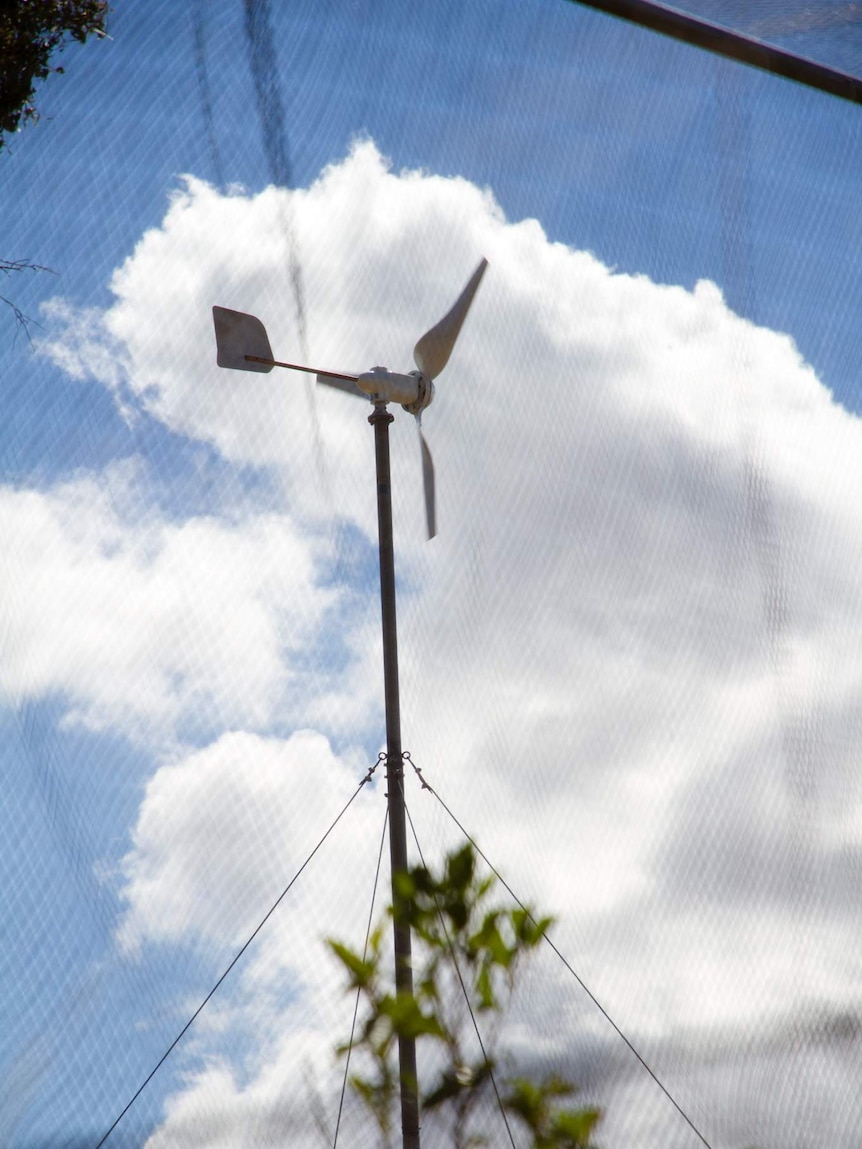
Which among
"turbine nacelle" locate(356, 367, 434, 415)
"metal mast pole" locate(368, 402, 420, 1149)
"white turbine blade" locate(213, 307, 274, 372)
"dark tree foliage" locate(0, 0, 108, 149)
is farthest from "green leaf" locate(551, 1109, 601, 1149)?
"dark tree foliage" locate(0, 0, 108, 149)

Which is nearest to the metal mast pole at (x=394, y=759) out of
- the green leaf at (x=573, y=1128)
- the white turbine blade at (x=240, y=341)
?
the white turbine blade at (x=240, y=341)

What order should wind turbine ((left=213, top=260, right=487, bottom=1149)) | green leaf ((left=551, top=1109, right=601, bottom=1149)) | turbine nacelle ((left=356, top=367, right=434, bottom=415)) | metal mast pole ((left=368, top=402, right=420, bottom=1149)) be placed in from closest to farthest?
green leaf ((left=551, top=1109, right=601, bottom=1149)) < metal mast pole ((left=368, top=402, right=420, bottom=1149)) < wind turbine ((left=213, top=260, right=487, bottom=1149)) < turbine nacelle ((left=356, top=367, right=434, bottom=415))

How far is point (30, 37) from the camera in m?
5.18

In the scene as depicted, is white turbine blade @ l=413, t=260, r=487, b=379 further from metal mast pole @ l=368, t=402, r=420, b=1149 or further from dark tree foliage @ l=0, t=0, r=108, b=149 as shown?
dark tree foliage @ l=0, t=0, r=108, b=149

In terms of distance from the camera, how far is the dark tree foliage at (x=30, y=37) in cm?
511

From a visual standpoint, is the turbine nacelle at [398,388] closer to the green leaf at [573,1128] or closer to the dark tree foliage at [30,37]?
the dark tree foliage at [30,37]

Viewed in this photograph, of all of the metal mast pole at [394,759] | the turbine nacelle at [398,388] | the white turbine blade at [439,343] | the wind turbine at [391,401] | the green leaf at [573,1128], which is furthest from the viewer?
the white turbine blade at [439,343]

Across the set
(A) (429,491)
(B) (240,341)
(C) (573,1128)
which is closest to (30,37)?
(B) (240,341)

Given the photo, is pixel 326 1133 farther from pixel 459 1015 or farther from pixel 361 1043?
pixel 459 1015

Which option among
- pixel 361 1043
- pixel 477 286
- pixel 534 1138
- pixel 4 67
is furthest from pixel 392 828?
pixel 4 67

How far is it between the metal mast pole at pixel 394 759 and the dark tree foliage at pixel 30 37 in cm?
225

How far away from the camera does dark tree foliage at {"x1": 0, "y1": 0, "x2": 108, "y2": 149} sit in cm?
511

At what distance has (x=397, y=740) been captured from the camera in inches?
172

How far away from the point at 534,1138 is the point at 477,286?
3.99 meters
